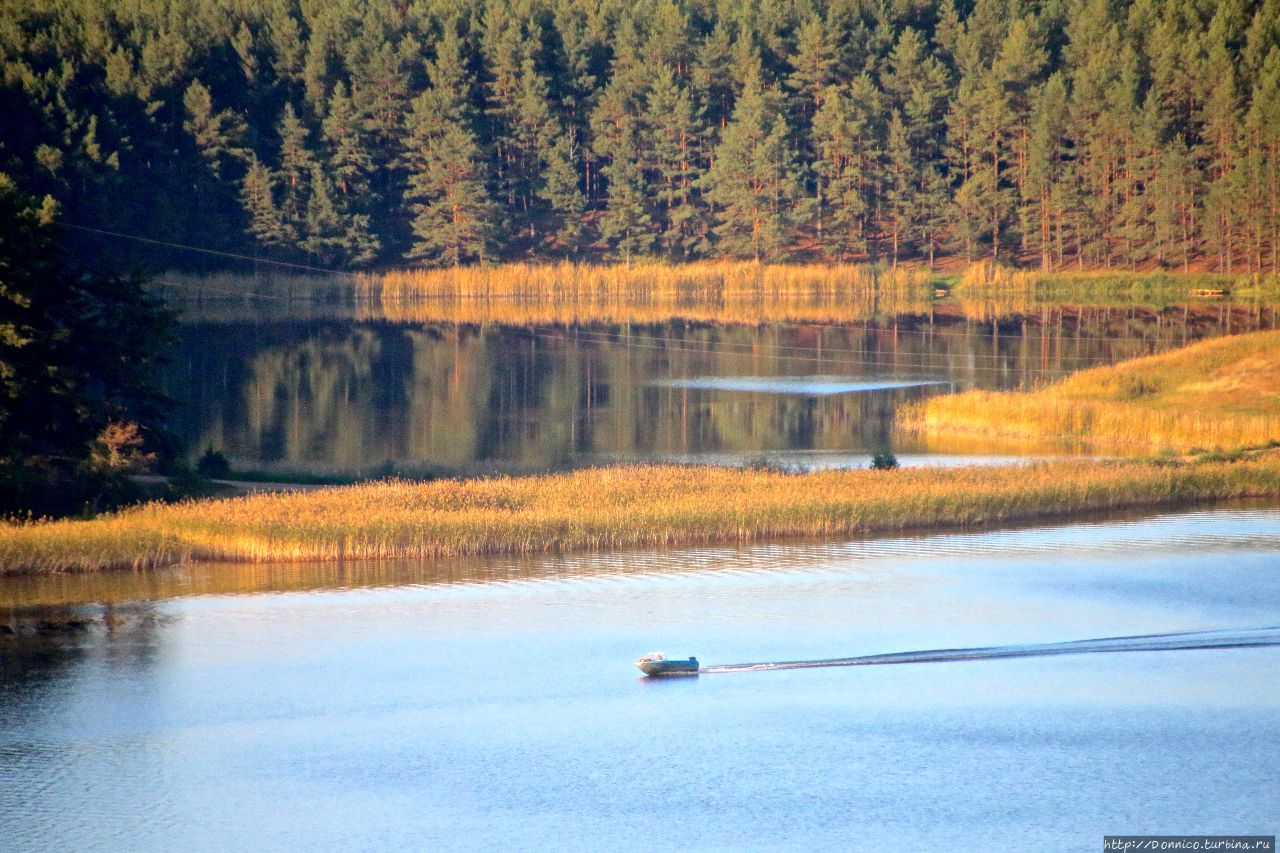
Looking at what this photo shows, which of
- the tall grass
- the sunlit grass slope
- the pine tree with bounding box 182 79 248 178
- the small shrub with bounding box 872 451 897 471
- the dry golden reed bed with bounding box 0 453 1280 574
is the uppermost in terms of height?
the pine tree with bounding box 182 79 248 178

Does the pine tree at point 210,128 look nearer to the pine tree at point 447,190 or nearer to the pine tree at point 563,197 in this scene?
the pine tree at point 447,190

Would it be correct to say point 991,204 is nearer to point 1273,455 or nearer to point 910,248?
point 910,248

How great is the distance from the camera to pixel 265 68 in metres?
110

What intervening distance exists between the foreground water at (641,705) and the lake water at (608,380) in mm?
11868

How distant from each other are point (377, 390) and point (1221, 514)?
33.8 m

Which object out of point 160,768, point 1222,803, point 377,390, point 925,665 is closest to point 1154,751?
point 1222,803

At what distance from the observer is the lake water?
146 ft

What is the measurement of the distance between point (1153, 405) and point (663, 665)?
91.0ft

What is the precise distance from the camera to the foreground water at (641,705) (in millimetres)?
18016

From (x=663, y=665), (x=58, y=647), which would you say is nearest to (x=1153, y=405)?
(x=663, y=665)

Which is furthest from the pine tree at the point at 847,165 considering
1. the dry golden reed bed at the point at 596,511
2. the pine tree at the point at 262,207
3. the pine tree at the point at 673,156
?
the dry golden reed bed at the point at 596,511

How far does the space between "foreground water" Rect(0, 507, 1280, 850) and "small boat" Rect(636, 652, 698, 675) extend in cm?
23

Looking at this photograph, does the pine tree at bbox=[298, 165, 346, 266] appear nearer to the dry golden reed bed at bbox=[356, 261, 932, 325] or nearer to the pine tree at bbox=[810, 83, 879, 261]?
the dry golden reed bed at bbox=[356, 261, 932, 325]

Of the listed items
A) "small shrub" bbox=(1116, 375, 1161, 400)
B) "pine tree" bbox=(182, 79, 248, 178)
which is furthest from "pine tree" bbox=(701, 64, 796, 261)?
"small shrub" bbox=(1116, 375, 1161, 400)
